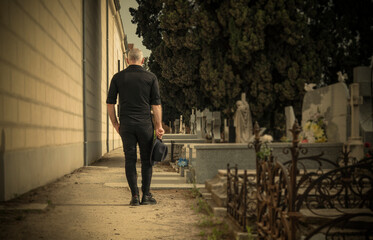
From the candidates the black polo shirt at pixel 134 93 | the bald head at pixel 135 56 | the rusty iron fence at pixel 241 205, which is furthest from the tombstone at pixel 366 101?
the bald head at pixel 135 56

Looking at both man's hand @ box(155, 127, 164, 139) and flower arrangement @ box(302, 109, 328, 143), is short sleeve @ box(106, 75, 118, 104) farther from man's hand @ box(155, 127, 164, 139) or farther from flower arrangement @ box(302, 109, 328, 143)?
flower arrangement @ box(302, 109, 328, 143)

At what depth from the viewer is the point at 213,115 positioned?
52.4 feet

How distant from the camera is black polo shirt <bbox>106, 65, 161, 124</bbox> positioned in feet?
17.5

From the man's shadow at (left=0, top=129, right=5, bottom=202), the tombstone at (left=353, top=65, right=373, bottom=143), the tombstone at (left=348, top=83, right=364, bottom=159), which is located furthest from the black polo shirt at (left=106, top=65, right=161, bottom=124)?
the tombstone at (left=353, top=65, right=373, bottom=143)

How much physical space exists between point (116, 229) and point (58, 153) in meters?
4.09

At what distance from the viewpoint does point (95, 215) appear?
4.86 metres

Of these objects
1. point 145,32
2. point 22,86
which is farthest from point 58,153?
point 145,32

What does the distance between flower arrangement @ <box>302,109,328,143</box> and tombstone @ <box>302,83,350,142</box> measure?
72mm

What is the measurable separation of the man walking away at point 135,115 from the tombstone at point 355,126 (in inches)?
177

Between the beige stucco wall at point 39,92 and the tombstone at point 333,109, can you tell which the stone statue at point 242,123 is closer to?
the tombstone at point 333,109

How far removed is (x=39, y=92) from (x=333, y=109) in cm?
609

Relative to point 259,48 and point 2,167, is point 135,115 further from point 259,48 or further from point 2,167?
point 259,48

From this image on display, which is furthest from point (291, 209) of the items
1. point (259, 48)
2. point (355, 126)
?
point (259, 48)

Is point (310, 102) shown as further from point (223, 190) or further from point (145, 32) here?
point (145, 32)
